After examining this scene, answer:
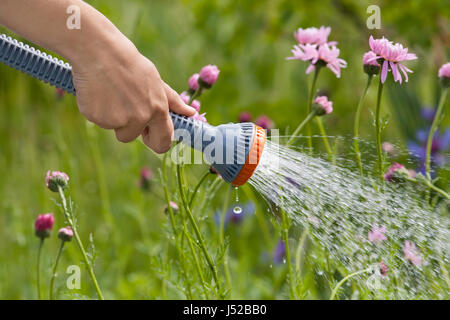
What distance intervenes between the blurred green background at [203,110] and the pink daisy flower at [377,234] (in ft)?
0.70

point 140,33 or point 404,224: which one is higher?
point 140,33

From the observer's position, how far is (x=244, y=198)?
2137mm

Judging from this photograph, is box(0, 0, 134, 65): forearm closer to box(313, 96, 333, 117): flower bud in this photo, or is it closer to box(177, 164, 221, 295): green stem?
box(177, 164, 221, 295): green stem

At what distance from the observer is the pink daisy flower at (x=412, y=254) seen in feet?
3.90

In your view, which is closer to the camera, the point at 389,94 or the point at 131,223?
the point at 389,94

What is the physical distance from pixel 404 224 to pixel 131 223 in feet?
4.72

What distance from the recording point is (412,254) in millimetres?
1191

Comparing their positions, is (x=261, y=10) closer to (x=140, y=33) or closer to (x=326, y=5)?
(x=326, y=5)

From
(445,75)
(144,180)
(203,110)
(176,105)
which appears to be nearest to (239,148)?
(176,105)

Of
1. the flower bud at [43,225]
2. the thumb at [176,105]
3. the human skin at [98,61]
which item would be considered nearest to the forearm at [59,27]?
the human skin at [98,61]

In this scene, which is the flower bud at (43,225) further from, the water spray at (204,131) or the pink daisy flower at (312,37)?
the pink daisy flower at (312,37)

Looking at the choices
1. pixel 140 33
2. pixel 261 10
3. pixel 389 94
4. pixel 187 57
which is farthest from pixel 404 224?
pixel 187 57

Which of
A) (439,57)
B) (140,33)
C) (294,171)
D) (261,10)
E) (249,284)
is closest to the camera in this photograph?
(294,171)

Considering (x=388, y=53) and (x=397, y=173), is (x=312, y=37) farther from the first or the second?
(x=397, y=173)
